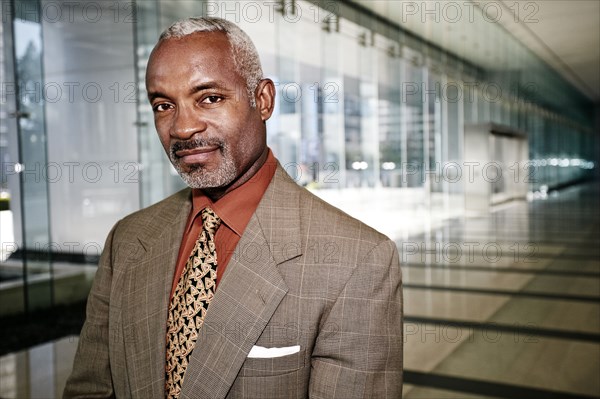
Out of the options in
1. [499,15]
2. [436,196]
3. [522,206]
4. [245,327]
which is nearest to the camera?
[245,327]

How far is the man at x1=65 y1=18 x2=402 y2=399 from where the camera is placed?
3.67 feet

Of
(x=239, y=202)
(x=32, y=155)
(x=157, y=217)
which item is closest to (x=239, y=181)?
(x=239, y=202)

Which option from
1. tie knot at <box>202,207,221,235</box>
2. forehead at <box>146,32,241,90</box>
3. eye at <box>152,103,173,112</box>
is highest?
forehead at <box>146,32,241,90</box>

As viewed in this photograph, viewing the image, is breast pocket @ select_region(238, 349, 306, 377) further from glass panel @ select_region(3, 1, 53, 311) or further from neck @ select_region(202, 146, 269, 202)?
glass panel @ select_region(3, 1, 53, 311)

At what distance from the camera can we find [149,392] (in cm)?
119

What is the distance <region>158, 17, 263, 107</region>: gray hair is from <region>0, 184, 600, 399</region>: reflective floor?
8.87 feet

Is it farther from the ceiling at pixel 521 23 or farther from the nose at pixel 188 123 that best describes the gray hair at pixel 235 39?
the ceiling at pixel 521 23

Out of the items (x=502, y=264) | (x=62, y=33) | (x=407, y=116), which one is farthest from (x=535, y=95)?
(x=62, y=33)

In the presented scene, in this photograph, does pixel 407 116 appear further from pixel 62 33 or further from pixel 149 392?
pixel 149 392

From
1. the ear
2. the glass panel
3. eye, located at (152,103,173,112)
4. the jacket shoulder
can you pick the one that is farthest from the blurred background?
eye, located at (152,103,173,112)

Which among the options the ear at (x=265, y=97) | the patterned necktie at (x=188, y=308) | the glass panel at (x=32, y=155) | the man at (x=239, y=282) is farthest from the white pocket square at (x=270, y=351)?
the glass panel at (x=32, y=155)

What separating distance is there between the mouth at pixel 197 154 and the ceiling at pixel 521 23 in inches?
374

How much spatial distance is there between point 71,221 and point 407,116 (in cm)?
826

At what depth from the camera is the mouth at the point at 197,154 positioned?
3.79 feet
